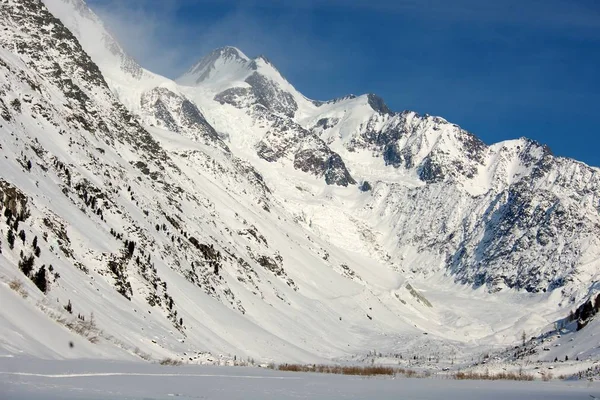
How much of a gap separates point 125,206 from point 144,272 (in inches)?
767

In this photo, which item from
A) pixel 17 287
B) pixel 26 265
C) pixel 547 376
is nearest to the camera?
pixel 17 287

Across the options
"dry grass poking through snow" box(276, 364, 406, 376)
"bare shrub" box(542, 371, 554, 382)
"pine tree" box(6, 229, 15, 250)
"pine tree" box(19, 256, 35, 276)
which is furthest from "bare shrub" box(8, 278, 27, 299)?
"bare shrub" box(542, 371, 554, 382)

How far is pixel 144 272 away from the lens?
7025cm

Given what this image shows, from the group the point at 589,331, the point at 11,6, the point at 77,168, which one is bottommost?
the point at 589,331

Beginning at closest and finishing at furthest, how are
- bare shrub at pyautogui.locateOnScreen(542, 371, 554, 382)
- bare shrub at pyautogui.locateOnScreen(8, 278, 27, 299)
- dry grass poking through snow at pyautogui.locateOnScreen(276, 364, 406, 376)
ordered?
bare shrub at pyautogui.locateOnScreen(8, 278, 27, 299) → bare shrub at pyautogui.locateOnScreen(542, 371, 554, 382) → dry grass poking through snow at pyautogui.locateOnScreen(276, 364, 406, 376)

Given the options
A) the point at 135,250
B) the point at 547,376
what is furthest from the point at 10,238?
the point at 547,376

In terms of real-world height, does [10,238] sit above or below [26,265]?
above

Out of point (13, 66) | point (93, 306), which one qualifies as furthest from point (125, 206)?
point (93, 306)

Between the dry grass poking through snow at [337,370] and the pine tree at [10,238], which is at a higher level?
the pine tree at [10,238]

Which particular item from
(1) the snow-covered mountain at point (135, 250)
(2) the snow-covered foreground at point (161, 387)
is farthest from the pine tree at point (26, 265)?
(2) the snow-covered foreground at point (161, 387)

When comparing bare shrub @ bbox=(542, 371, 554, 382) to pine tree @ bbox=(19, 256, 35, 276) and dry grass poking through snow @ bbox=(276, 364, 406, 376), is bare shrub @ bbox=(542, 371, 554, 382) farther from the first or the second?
pine tree @ bbox=(19, 256, 35, 276)

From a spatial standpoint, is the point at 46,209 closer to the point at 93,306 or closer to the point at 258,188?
the point at 93,306

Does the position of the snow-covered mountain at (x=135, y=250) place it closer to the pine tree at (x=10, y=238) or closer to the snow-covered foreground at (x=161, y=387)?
the pine tree at (x=10, y=238)

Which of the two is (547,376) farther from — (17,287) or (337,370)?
(17,287)
